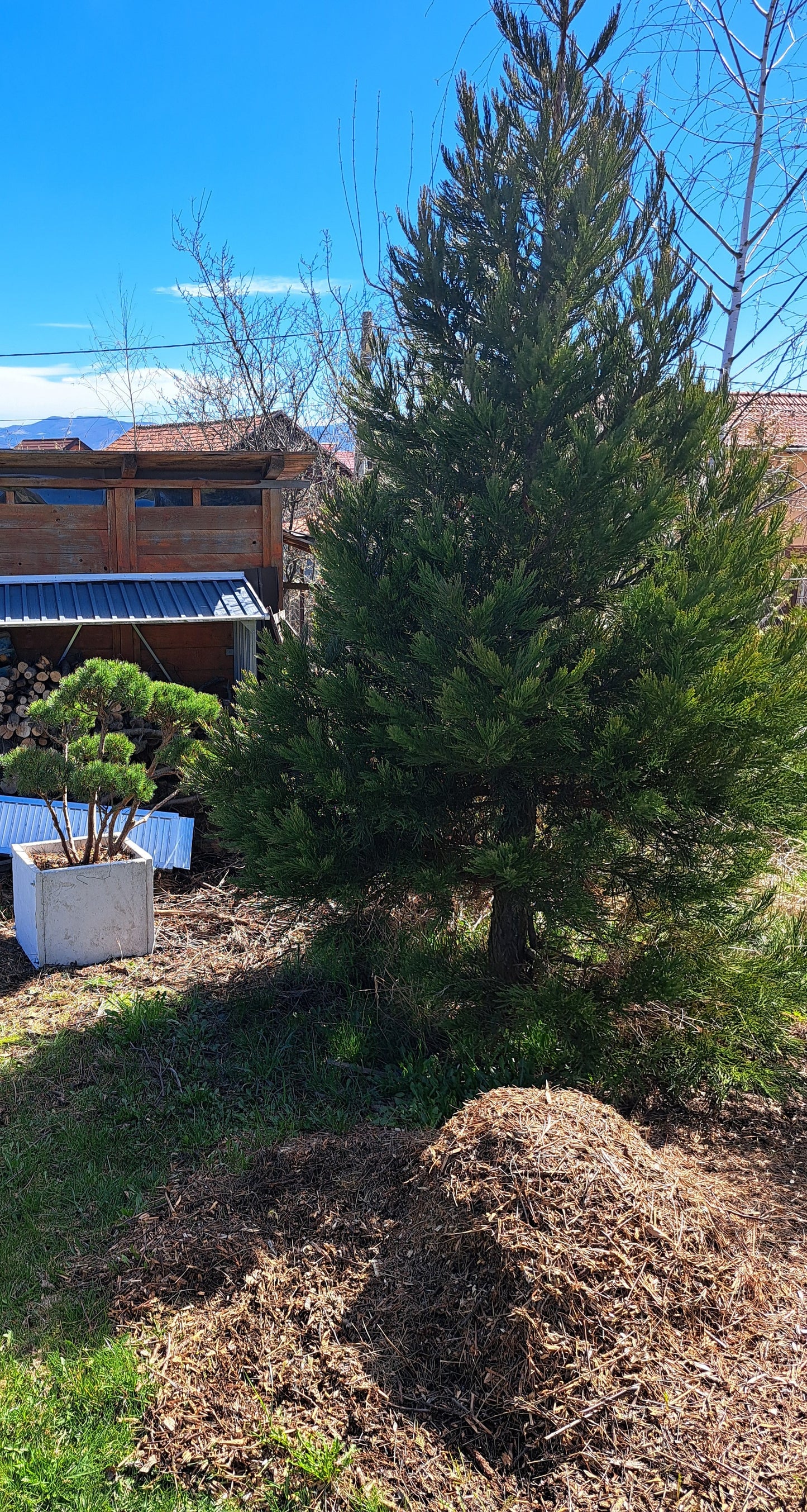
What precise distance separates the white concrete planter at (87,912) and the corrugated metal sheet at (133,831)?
1.42 meters

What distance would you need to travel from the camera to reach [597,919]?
13.9 ft

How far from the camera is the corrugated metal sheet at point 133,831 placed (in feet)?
25.3

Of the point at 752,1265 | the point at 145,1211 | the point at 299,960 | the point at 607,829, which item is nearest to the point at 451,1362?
the point at 752,1265

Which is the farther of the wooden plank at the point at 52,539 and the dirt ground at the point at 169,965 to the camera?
the wooden plank at the point at 52,539

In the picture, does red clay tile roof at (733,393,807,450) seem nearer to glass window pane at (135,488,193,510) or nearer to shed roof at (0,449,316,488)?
shed roof at (0,449,316,488)

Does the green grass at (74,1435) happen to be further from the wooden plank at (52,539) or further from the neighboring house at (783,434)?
the wooden plank at (52,539)

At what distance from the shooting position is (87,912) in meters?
6.05

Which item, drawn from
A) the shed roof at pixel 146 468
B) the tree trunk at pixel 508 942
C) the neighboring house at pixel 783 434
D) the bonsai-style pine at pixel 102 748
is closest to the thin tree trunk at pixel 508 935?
the tree trunk at pixel 508 942

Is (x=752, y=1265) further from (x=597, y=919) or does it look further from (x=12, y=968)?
(x=12, y=968)

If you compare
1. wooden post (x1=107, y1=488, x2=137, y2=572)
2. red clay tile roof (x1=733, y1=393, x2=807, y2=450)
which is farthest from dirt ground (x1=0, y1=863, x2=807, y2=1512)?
wooden post (x1=107, y1=488, x2=137, y2=572)

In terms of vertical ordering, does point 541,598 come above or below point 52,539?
below

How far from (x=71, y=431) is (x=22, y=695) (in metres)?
4.22

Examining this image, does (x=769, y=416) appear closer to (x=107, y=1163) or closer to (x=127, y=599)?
(x=127, y=599)

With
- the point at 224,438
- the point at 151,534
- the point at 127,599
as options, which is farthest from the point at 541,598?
the point at 224,438
